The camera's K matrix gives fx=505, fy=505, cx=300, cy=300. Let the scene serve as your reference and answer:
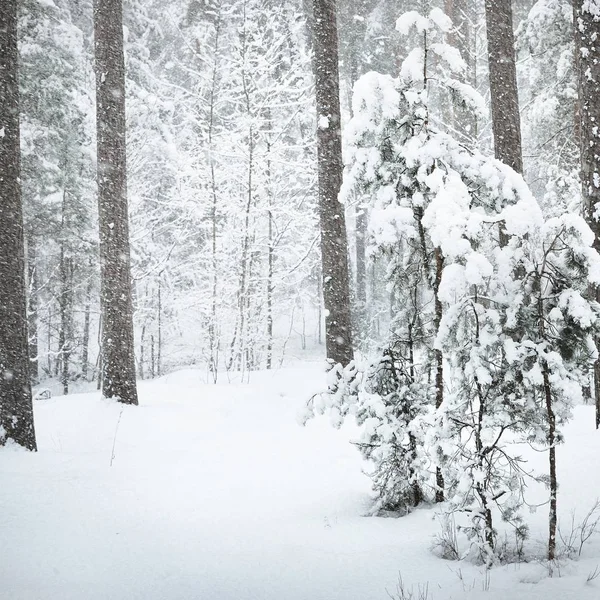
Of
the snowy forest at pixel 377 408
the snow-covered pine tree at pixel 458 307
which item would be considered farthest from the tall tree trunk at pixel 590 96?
the snow-covered pine tree at pixel 458 307

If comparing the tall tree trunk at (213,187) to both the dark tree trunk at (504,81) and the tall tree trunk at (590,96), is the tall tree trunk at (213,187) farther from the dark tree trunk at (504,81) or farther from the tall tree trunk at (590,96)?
A: the tall tree trunk at (590,96)

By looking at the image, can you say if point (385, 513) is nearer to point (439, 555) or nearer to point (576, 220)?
point (439, 555)

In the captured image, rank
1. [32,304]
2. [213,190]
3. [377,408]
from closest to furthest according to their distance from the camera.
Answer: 1. [377,408]
2. [213,190]
3. [32,304]

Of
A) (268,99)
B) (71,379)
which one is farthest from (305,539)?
(71,379)

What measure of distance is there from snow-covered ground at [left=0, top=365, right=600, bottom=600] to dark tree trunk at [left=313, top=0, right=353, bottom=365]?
174 centimetres

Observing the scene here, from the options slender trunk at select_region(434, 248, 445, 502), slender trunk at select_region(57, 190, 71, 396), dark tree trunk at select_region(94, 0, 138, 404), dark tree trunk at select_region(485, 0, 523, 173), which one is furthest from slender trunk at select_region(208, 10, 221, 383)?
slender trunk at select_region(434, 248, 445, 502)

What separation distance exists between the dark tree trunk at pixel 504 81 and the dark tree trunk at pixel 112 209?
6.33 metres

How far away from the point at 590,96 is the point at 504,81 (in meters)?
2.02

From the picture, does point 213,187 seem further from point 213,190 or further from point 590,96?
point 590,96

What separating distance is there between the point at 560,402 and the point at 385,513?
6.23 feet

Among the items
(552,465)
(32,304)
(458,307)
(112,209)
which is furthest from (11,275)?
(32,304)

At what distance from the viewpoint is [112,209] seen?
862cm

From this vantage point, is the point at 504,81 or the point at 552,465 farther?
the point at 504,81

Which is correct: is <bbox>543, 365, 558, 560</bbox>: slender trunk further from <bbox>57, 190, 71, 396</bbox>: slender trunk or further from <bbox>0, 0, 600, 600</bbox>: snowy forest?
<bbox>57, 190, 71, 396</bbox>: slender trunk
